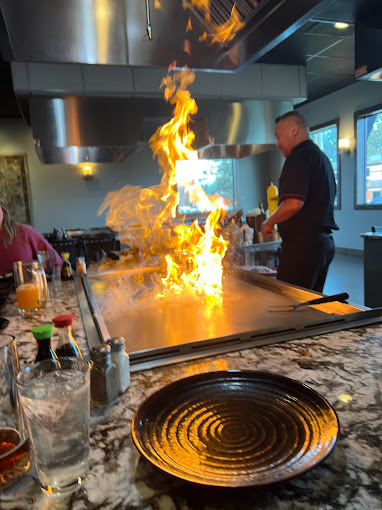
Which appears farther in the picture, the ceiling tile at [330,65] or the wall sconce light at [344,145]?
the wall sconce light at [344,145]

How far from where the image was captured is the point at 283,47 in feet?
16.9

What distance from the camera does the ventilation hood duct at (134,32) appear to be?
54.6 inches

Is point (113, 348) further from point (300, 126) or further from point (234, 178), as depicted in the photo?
point (234, 178)

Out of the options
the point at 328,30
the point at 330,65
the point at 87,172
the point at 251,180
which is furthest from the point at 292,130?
the point at 251,180

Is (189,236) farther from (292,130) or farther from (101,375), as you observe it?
(101,375)

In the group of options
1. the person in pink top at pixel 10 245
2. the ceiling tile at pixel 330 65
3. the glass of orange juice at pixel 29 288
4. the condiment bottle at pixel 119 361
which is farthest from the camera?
the ceiling tile at pixel 330 65

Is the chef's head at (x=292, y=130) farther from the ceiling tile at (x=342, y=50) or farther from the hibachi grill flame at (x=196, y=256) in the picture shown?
the ceiling tile at (x=342, y=50)

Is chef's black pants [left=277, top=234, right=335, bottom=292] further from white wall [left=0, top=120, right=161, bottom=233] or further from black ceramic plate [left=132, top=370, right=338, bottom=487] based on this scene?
white wall [left=0, top=120, right=161, bottom=233]

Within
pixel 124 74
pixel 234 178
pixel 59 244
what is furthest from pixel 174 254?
pixel 234 178

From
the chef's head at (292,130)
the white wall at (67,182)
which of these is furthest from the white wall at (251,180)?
the chef's head at (292,130)

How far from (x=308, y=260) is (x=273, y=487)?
218 centimetres

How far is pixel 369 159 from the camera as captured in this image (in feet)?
24.6

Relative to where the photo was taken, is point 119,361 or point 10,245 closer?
point 119,361

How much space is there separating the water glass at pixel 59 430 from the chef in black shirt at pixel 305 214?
6.96 ft
